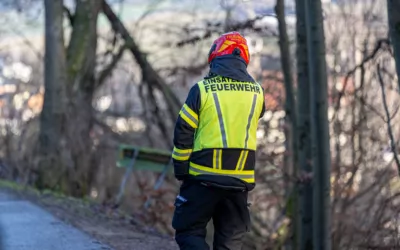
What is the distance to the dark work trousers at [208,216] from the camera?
19.8 feet

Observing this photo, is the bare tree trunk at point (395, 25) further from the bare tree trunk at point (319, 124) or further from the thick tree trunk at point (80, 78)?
the thick tree trunk at point (80, 78)

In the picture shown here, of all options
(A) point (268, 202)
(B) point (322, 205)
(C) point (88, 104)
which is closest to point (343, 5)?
(A) point (268, 202)

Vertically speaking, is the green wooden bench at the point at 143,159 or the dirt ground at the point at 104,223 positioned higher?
the green wooden bench at the point at 143,159

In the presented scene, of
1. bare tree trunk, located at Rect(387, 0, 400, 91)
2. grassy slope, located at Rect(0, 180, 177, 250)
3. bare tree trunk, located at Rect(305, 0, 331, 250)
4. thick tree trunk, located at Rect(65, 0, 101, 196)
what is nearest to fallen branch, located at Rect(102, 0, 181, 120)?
thick tree trunk, located at Rect(65, 0, 101, 196)

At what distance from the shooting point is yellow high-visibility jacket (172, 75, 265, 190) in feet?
19.5

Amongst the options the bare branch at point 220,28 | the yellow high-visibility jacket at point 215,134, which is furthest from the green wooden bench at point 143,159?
the yellow high-visibility jacket at point 215,134

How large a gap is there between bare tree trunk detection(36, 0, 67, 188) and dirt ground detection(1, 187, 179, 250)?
103 centimetres

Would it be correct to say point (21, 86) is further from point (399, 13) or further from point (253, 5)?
point (399, 13)

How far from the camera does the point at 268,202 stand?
65.9 feet

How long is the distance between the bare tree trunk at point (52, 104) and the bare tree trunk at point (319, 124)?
4857 mm

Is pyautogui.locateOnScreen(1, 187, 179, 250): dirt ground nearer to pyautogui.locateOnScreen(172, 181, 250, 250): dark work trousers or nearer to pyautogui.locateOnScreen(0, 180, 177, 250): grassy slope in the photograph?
pyautogui.locateOnScreen(0, 180, 177, 250): grassy slope

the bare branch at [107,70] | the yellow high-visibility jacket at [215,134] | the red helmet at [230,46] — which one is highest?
the bare branch at [107,70]

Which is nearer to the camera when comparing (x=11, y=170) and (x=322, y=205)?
(x=322, y=205)

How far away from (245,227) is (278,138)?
44.9 feet
